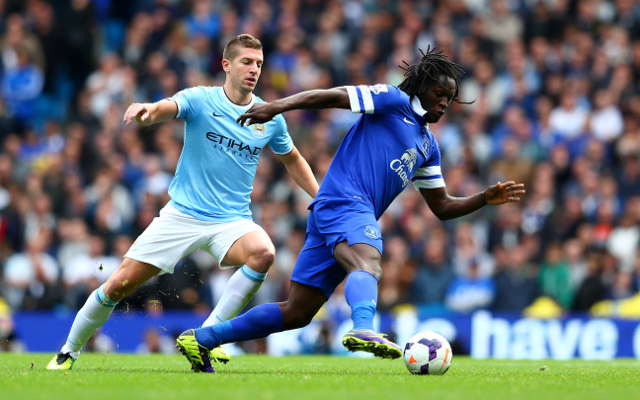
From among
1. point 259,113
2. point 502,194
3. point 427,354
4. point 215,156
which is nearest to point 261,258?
point 215,156

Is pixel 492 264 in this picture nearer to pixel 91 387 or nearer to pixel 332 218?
pixel 332 218

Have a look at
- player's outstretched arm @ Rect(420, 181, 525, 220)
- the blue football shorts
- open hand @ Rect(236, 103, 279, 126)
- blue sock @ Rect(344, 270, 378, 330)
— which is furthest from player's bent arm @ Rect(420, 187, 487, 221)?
open hand @ Rect(236, 103, 279, 126)

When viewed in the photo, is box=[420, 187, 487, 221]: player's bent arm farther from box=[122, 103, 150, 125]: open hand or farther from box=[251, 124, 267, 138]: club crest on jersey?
box=[122, 103, 150, 125]: open hand

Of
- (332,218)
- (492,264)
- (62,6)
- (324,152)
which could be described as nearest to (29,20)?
(62,6)

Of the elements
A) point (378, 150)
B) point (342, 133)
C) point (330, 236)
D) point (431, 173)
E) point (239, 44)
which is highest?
point (342, 133)

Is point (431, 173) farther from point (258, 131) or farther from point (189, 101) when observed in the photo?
point (189, 101)

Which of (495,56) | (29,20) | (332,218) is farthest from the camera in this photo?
(29,20)

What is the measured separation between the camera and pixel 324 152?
54.3 feet

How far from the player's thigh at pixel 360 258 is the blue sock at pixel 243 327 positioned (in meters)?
0.82

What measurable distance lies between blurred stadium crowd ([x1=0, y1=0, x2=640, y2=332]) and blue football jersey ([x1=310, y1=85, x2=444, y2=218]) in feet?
22.0

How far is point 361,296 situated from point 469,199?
168 centimetres

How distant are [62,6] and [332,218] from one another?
15243 mm

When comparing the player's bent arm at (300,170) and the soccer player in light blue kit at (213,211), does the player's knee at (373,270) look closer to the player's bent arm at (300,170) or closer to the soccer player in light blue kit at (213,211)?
the soccer player in light blue kit at (213,211)

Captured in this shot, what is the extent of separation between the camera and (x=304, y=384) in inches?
255
